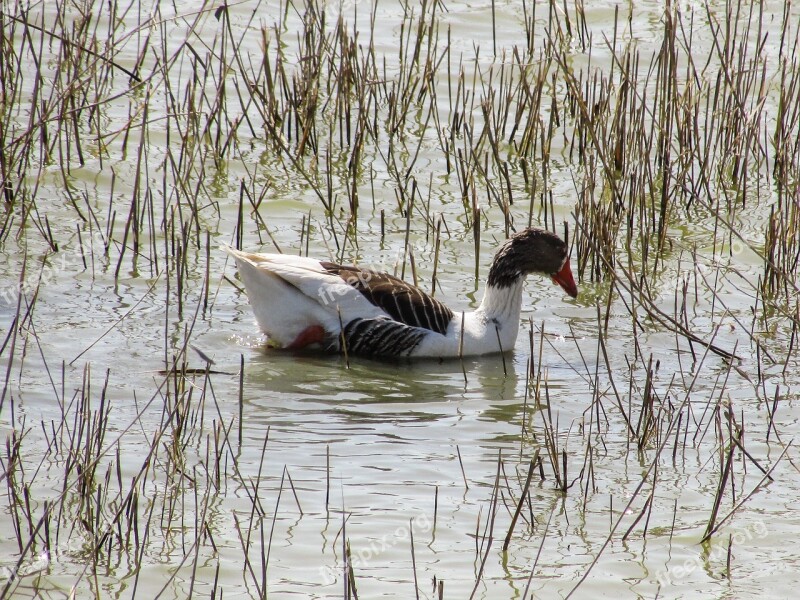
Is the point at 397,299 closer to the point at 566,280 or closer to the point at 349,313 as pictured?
the point at 349,313

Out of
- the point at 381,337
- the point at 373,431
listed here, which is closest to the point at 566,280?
the point at 381,337

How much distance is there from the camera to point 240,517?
4.67 metres

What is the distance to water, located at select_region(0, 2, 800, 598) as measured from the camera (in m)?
4.35

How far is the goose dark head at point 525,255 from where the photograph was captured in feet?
25.9

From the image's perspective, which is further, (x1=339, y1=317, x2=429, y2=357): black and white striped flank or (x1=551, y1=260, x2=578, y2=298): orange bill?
(x1=551, y1=260, x2=578, y2=298): orange bill

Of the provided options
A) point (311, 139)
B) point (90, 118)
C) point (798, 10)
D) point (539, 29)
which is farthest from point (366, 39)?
point (798, 10)

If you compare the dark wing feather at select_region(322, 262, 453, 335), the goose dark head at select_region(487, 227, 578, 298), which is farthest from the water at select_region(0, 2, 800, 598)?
the goose dark head at select_region(487, 227, 578, 298)

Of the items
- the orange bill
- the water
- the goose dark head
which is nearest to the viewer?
the water

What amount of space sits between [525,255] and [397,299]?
0.94 metres

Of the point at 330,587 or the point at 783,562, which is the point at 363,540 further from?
the point at 783,562

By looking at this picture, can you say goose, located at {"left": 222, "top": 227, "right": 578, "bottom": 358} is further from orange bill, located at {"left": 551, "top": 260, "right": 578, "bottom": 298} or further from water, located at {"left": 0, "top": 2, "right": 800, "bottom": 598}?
orange bill, located at {"left": 551, "top": 260, "right": 578, "bottom": 298}

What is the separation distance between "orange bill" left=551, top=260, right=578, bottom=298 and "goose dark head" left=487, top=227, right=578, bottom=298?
10 centimetres

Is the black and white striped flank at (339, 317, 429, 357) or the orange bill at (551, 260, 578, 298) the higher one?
the orange bill at (551, 260, 578, 298)

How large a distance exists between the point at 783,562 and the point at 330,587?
173 cm
